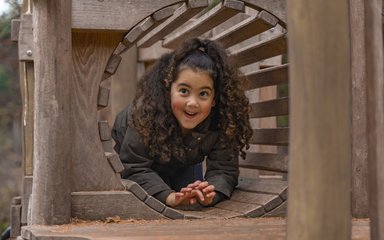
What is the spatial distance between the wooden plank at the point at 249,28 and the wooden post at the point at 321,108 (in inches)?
83.5

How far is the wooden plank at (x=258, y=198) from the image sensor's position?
4.55 m

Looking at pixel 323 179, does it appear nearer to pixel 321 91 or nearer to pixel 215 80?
pixel 321 91

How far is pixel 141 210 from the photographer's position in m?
4.25

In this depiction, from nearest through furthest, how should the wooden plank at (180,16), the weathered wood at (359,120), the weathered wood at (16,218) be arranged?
the weathered wood at (359,120) < the wooden plank at (180,16) < the weathered wood at (16,218)

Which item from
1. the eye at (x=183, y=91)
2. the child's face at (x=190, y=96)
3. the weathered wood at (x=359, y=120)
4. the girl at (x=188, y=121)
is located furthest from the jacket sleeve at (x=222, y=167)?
the weathered wood at (x=359, y=120)

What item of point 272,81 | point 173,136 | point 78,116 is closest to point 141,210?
point 78,116

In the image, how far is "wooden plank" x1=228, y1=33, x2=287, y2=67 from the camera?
5.20 meters

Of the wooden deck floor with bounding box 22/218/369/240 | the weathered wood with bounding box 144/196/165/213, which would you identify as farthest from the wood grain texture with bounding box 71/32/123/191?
the wooden deck floor with bounding box 22/218/369/240

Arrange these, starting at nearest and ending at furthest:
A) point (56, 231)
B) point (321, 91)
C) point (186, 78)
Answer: point (321, 91) < point (56, 231) < point (186, 78)

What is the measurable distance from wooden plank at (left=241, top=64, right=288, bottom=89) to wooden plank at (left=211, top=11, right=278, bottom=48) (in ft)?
0.79

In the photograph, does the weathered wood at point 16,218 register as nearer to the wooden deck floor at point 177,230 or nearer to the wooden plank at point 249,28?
the wooden deck floor at point 177,230

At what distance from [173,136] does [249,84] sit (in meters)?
1.12

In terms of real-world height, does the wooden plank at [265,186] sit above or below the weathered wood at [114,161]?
below

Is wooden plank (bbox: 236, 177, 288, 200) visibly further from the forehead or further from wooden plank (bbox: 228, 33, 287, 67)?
wooden plank (bbox: 228, 33, 287, 67)
